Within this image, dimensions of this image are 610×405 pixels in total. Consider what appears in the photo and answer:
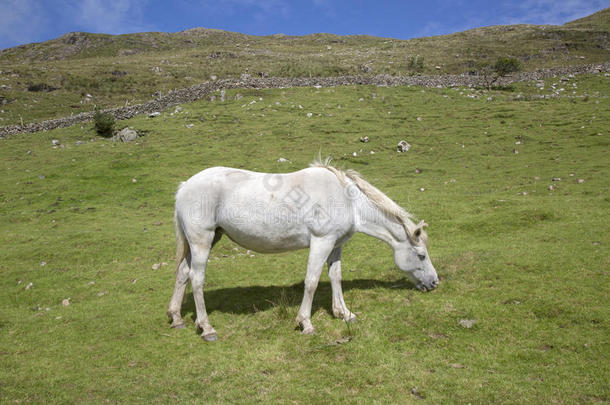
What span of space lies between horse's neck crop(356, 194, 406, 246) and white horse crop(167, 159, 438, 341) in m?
0.02

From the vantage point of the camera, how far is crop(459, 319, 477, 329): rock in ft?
17.9

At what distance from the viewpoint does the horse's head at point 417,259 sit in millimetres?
6180

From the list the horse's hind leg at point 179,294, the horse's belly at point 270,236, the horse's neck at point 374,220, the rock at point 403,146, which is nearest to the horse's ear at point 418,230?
the horse's neck at point 374,220

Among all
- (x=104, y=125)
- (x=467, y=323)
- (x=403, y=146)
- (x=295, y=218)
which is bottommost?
(x=467, y=323)

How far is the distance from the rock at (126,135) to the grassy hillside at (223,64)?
1522cm

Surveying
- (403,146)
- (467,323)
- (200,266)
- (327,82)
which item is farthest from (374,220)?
(327,82)

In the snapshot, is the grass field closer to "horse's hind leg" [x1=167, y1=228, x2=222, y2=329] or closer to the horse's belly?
"horse's hind leg" [x1=167, y1=228, x2=222, y2=329]

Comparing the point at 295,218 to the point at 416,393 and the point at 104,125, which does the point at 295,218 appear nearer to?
the point at 416,393

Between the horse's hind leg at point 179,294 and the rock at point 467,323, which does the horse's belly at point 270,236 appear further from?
the rock at point 467,323

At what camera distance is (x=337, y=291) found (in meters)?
6.34

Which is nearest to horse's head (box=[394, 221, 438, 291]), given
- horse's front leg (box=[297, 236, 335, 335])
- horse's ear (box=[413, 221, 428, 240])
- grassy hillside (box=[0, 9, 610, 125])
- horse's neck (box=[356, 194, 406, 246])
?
horse's ear (box=[413, 221, 428, 240])

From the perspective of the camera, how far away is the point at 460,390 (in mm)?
4148

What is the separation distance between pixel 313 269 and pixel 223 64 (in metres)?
75.1

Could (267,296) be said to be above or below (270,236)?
below
